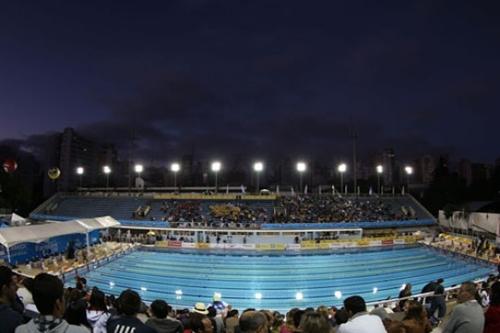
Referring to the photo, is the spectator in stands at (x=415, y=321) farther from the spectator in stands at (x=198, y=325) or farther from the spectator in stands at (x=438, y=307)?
the spectator in stands at (x=438, y=307)

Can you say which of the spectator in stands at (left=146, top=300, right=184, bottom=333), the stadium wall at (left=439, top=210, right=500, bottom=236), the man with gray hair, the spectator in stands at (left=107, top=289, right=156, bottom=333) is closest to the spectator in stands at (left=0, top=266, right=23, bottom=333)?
the spectator in stands at (left=107, top=289, right=156, bottom=333)

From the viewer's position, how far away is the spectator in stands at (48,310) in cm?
212

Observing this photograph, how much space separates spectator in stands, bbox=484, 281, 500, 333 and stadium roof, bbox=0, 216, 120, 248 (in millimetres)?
16960

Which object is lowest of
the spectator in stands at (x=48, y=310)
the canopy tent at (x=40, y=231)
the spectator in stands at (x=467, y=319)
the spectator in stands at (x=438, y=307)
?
the spectator in stands at (x=438, y=307)

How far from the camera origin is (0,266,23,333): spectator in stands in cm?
235

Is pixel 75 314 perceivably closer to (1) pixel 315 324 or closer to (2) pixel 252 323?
(2) pixel 252 323

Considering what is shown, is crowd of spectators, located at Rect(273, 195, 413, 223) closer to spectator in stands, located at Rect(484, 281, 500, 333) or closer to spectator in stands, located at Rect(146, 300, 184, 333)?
spectator in stands, located at Rect(146, 300, 184, 333)

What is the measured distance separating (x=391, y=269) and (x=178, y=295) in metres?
13.0

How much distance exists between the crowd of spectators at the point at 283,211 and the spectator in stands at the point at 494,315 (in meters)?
28.3

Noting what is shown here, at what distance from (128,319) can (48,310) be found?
75 cm

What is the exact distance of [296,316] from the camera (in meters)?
4.98

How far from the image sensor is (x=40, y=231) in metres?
17.0

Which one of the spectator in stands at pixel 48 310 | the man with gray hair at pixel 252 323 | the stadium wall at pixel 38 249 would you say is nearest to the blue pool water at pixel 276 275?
the stadium wall at pixel 38 249

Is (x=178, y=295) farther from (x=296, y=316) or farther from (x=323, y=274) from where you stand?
(x=296, y=316)
